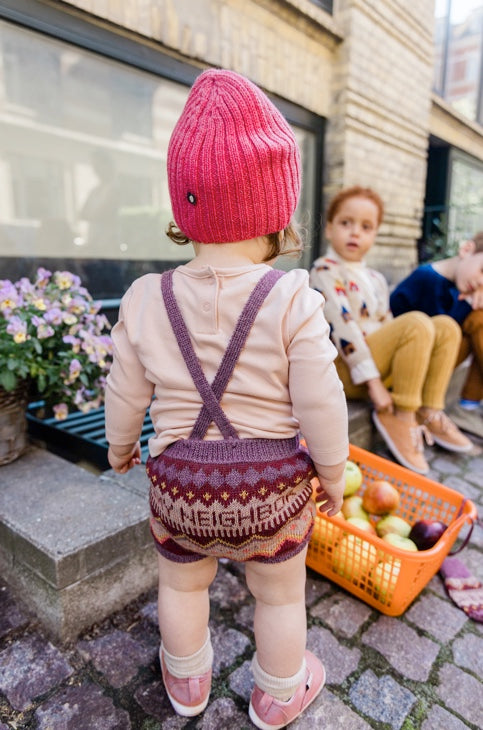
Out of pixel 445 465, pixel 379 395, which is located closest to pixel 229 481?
pixel 379 395

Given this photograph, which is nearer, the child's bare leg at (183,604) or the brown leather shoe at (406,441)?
the child's bare leg at (183,604)

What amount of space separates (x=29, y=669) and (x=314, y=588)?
3.37 ft

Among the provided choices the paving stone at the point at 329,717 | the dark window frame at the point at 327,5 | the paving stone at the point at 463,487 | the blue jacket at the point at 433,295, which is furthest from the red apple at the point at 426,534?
the dark window frame at the point at 327,5

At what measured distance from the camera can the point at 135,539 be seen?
65.3 inches

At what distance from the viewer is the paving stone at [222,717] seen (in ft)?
4.24

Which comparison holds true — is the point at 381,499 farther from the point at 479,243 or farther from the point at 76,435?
the point at 479,243

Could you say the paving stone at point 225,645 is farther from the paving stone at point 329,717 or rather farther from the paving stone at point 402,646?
the paving stone at point 402,646

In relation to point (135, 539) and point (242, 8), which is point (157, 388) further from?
point (242, 8)

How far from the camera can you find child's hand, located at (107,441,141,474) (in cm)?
129

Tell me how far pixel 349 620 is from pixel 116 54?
3276 millimetres

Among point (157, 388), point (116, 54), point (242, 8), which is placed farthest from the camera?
point (242, 8)

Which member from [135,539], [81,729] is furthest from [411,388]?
[81,729]

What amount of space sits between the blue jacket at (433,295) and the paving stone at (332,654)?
7.21ft

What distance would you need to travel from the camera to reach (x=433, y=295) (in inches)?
121
